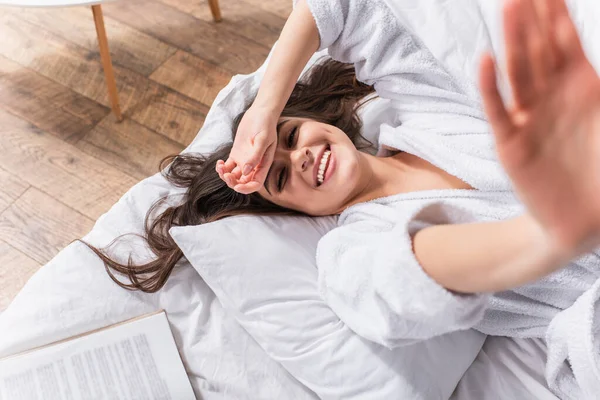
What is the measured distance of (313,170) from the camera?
105 centimetres

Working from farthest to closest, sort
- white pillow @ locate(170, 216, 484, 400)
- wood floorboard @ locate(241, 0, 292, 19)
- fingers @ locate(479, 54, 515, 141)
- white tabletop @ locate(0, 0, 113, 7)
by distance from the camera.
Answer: wood floorboard @ locate(241, 0, 292, 19) → white tabletop @ locate(0, 0, 113, 7) → white pillow @ locate(170, 216, 484, 400) → fingers @ locate(479, 54, 515, 141)

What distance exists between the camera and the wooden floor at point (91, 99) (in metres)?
1.46

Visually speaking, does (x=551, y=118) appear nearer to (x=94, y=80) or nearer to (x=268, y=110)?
(x=268, y=110)

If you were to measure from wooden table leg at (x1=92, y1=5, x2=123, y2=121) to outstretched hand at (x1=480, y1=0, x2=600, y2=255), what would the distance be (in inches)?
47.6

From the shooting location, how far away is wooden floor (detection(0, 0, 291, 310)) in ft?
4.80

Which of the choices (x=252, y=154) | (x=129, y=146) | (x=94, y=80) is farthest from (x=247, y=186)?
(x=94, y=80)

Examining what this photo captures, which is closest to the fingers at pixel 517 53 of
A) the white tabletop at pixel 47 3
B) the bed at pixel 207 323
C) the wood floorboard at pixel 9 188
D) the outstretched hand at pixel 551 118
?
the outstretched hand at pixel 551 118

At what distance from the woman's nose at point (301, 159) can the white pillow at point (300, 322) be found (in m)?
0.13

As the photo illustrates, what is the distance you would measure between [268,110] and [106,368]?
21.8 inches

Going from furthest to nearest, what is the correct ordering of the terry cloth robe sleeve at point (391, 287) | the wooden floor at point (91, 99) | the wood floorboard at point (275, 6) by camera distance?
the wood floorboard at point (275, 6) < the wooden floor at point (91, 99) < the terry cloth robe sleeve at point (391, 287)

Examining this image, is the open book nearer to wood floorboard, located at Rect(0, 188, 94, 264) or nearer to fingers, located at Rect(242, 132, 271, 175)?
fingers, located at Rect(242, 132, 271, 175)

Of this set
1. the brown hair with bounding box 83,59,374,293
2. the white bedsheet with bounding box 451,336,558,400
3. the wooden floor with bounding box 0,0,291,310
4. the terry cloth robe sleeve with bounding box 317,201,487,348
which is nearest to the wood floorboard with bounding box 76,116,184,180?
the wooden floor with bounding box 0,0,291,310

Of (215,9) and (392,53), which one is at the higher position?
(392,53)

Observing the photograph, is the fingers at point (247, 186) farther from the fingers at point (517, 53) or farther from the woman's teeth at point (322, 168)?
the fingers at point (517, 53)
